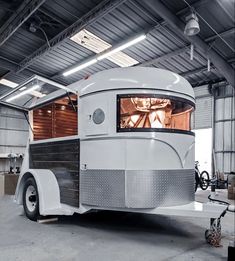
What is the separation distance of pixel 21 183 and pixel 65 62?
22.4 feet

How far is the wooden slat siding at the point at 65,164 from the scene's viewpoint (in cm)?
442

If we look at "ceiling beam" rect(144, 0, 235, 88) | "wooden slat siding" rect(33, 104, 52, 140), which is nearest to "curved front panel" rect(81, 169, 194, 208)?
"wooden slat siding" rect(33, 104, 52, 140)

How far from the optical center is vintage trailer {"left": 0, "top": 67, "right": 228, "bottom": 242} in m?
3.85

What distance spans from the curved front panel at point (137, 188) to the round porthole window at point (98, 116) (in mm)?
748

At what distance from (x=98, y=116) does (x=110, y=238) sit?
5.86 ft

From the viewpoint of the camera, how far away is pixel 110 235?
4.05 metres

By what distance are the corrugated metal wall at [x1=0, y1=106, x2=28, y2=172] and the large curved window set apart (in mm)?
13719

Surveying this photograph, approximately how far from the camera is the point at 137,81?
157 inches

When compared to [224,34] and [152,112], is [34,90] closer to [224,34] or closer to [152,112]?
[152,112]

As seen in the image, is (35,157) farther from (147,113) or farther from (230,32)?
(230,32)

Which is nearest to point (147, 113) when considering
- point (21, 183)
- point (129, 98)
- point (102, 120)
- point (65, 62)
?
point (129, 98)

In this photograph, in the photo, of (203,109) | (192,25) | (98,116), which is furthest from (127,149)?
(203,109)

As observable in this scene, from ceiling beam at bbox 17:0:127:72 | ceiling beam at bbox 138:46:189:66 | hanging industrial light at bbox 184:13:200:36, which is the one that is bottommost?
hanging industrial light at bbox 184:13:200:36

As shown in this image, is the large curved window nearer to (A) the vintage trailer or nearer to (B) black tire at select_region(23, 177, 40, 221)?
(A) the vintage trailer
